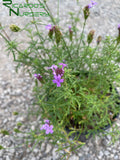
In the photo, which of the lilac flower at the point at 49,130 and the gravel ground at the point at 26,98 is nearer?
the lilac flower at the point at 49,130

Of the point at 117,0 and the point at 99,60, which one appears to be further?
the point at 117,0

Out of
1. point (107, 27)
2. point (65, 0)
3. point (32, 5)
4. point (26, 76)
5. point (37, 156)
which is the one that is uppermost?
point (65, 0)

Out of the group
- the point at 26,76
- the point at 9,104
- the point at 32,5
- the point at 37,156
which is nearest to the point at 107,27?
the point at 26,76

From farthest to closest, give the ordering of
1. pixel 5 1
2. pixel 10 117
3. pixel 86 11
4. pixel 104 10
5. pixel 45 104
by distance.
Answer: pixel 104 10 → pixel 10 117 → pixel 45 104 → pixel 86 11 → pixel 5 1

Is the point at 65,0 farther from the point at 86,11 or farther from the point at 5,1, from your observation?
the point at 5,1

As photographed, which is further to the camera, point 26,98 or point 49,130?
point 26,98

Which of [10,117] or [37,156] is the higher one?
[10,117]

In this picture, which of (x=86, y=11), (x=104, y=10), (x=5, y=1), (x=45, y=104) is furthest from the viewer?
(x=104, y=10)

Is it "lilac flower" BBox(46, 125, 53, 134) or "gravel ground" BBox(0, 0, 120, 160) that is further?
"gravel ground" BBox(0, 0, 120, 160)
